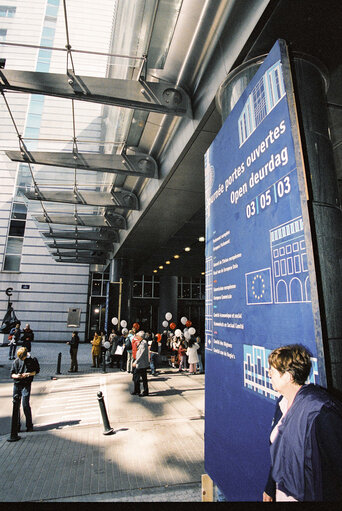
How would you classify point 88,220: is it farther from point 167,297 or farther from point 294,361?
point 167,297

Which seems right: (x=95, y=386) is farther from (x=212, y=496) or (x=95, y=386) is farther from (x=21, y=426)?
(x=212, y=496)

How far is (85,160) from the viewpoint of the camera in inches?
287

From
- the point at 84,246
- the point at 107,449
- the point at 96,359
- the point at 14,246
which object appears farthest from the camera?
the point at 14,246

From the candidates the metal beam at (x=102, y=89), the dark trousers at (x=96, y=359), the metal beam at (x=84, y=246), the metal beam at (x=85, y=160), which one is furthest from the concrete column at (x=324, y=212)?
the metal beam at (x=84, y=246)

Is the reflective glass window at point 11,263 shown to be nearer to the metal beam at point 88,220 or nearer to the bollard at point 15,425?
the metal beam at point 88,220

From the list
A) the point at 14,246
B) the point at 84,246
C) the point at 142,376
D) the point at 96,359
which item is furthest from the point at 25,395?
the point at 14,246

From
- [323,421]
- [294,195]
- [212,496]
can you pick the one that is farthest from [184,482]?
[294,195]

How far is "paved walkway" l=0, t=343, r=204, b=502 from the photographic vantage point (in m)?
4.01

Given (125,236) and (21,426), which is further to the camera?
(125,236)

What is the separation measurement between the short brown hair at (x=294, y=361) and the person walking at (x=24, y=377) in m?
6.33

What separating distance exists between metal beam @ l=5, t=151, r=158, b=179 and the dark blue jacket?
22.4 ft

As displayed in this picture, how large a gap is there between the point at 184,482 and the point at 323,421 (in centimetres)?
378

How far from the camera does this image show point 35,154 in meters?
7.14

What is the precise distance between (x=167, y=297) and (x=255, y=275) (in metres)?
23.2
